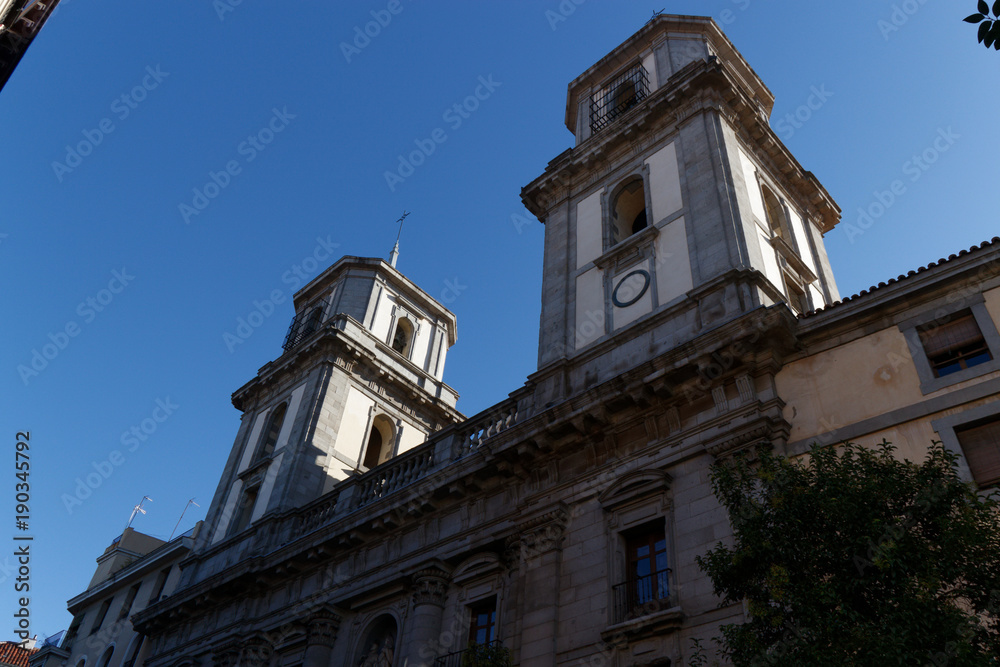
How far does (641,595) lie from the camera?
48.6ft

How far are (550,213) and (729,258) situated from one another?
26.2 feet

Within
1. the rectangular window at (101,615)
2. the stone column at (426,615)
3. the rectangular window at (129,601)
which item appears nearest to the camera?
the stone column at (426,615)

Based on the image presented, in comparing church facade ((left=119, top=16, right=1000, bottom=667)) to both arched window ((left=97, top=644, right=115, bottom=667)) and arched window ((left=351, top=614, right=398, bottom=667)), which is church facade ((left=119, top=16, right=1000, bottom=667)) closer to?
arched window ((left=351, top=614, right=398, bottom=667))

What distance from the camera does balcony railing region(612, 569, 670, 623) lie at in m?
14.2

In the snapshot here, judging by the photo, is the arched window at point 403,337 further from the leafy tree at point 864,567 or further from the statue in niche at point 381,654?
the leafy tree at point 864,567

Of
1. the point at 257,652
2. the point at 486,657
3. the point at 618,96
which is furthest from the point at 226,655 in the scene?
the point at 618,96

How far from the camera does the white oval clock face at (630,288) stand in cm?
1988

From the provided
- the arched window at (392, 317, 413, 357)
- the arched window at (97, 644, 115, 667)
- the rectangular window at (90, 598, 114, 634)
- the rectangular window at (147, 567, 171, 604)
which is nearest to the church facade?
the arched window at (392, 317, 413, 357)

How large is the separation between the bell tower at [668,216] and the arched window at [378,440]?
426 inches

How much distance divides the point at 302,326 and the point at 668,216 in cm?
1954

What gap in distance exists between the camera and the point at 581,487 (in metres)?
17.0

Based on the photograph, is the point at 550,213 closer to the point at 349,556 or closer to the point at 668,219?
the point at 668,219

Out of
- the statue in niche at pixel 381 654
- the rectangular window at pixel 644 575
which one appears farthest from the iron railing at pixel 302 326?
the rectangular window at pixel 644 575

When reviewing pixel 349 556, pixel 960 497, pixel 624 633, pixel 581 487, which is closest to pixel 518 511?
pixel 581 487
